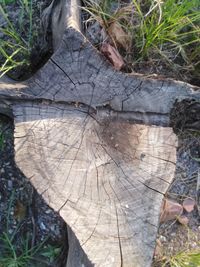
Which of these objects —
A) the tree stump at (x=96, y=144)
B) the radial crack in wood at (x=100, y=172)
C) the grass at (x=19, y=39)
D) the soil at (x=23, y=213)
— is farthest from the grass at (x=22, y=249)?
the grass at (x=19, y=39)

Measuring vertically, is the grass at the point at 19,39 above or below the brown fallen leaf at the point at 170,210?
above

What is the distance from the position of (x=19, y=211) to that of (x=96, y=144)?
2.20 feet

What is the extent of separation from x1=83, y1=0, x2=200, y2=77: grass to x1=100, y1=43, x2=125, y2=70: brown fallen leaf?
94 millimetres

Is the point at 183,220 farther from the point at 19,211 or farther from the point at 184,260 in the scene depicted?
the point at 19,211

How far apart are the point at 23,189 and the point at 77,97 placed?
0.67 meters

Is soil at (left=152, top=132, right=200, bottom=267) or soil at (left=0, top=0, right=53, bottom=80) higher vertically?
soil at (left=0, top=0, right=53, bottom=80)

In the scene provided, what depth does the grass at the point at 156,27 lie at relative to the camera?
2.00 m

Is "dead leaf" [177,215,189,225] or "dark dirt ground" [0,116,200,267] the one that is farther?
"dead leaf" [177,215,189,225]

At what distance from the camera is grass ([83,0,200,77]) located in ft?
6.57

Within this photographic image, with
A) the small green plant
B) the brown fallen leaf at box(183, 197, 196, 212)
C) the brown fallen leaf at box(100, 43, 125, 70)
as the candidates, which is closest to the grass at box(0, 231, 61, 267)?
the small green plant

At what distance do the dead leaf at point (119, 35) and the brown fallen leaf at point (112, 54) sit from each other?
8 centimetres

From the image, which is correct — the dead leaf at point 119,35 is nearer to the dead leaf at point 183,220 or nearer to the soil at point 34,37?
the soil at point 34,37

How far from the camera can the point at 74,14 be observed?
185cm

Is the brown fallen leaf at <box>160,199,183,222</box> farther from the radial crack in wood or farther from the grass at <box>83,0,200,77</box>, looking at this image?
the grass at <box>83,0,200,77</box>
